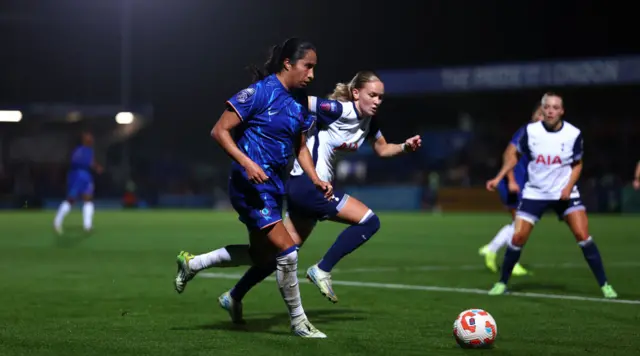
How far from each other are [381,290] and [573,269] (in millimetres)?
4189

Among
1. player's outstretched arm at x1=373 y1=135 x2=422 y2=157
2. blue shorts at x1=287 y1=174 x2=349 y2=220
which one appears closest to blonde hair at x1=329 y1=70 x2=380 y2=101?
player's outstretched arm at x1=373 y1=135 x2=422 y2=157

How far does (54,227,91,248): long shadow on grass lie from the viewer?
20.4 metres

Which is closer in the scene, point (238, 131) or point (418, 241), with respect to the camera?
point (238, 131)

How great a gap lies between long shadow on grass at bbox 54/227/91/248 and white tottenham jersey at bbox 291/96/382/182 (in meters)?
11.6

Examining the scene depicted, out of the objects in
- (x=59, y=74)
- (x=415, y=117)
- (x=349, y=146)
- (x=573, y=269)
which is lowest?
(x=573, y=269)

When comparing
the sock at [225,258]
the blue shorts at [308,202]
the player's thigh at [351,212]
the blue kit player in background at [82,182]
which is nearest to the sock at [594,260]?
the player's thigh at [351,212]

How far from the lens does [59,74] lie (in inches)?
2196

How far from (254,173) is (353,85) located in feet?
7.78

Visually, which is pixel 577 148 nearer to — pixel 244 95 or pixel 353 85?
pixel 353 85

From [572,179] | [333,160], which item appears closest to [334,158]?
[333,160]

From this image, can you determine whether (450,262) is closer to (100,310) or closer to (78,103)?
(100,310)

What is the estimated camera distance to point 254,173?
7102mm

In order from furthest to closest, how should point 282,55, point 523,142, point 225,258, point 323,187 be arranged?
1. point 523,142
2. point 225,258
3. point 323,187
4. point 282,55

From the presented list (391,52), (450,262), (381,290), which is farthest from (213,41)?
(381,290)
